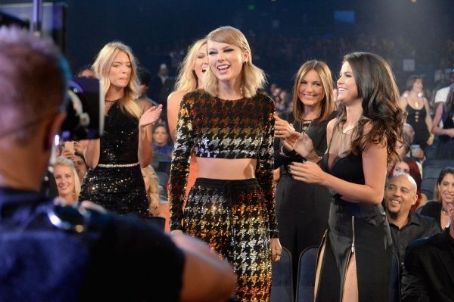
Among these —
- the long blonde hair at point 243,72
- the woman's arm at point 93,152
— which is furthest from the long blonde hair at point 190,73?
the long blonde hair at point 243,72

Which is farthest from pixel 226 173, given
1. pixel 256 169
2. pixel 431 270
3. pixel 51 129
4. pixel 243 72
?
pixel 51 129

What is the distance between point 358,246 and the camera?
4281 millimetres

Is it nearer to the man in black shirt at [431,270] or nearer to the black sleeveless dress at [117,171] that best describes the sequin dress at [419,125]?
the man in black shirt at [431,270]

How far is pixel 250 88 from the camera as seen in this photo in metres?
4.14

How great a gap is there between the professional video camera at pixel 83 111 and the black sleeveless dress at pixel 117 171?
10.9ft

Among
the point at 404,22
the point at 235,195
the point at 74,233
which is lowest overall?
the point at 235,195

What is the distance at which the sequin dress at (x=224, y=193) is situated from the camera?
3979mm

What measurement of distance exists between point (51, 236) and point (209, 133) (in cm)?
274

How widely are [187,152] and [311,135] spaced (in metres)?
1.58

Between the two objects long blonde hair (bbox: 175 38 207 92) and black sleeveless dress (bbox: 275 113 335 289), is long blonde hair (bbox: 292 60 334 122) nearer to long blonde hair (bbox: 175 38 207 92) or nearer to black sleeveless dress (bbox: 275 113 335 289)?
black sleeveless dress (bbox: 275 113 335 289)

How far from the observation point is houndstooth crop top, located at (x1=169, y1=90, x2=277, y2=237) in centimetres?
398

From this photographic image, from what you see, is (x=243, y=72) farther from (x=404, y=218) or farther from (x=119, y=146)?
(x=404, y=218)

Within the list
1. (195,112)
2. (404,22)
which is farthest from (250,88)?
(404,22)

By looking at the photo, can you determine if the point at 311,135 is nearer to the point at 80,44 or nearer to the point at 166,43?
the point at 80,44
